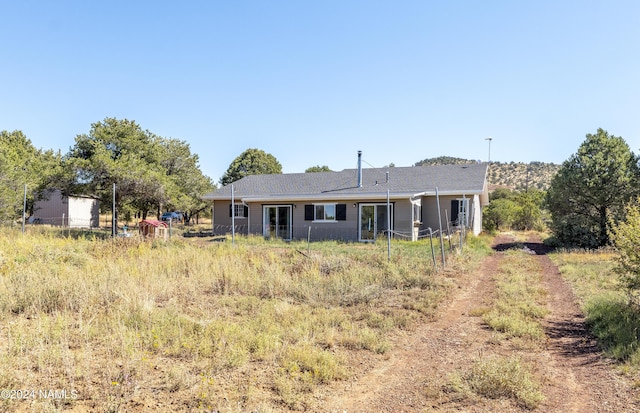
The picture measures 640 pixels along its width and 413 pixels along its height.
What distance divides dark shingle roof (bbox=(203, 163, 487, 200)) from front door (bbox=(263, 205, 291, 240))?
0.88 metres

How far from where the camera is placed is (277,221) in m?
23.2

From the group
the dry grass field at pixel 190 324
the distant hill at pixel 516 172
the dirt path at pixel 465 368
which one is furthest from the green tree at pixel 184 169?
the distant hill at pixel 516 172

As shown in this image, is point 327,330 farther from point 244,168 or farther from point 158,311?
point 244,168

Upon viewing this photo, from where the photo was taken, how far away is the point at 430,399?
435cm

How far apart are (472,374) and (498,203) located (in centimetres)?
2924

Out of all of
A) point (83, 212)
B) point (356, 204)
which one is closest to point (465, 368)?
point (356, 204)

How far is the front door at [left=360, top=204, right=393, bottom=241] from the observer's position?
20984 mm

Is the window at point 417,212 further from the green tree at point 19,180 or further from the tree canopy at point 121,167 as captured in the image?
the green tree at point 19,180

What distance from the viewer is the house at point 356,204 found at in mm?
21000

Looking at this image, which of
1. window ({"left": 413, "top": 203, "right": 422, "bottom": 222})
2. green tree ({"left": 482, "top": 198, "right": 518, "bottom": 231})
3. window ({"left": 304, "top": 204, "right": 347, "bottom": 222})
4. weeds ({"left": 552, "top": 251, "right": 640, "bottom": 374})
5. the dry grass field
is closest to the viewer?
the dry grass field

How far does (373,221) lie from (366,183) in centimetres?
364

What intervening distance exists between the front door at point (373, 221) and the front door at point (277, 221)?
14.3 ft

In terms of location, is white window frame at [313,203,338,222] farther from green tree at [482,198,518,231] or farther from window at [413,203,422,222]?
green tree at [482,198,518,231]

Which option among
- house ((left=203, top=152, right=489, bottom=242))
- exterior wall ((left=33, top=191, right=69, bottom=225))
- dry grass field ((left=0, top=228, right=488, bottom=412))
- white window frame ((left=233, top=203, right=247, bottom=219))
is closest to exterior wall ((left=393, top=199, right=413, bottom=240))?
house ((left=203, top=152, right=489, bottom=242))
